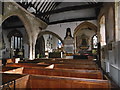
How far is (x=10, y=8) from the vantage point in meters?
4.76

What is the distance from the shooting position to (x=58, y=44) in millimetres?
14461

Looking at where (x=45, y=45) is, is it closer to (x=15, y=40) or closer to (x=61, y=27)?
(x=15, y=40)

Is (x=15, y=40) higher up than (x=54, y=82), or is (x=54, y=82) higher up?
(x=15, y=40)

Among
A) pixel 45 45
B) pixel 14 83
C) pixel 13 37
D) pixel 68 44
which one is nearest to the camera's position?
pixel 14 83

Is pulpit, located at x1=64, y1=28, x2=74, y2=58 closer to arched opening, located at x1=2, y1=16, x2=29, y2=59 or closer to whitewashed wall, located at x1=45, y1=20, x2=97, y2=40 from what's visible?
whitewashed wall, located at x1=45, y1=20, x2=97, y2=40

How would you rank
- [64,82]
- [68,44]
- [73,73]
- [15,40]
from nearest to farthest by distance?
[64,82] → [73,73] → [68,44] → [15,40]

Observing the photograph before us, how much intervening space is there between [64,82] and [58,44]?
12910 mm

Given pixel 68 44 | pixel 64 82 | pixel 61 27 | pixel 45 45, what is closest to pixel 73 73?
pixel 64 82

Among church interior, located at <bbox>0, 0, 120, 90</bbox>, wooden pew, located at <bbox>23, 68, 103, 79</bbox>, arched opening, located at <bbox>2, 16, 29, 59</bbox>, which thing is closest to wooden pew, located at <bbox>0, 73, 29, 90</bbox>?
church interior, located at <bbox>0, 0, 120, 90</bbox>

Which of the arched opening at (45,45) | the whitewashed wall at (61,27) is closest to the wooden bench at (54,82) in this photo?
the whitewashed wall at (61,27)

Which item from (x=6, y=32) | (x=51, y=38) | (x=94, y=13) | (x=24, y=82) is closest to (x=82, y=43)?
(x=51, y=38)

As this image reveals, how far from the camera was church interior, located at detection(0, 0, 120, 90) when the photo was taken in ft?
5.58

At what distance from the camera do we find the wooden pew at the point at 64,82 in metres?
1.43

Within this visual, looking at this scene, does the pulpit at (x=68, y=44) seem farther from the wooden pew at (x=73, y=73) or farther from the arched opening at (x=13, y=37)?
the wooden pew at (x=73, y=73)
